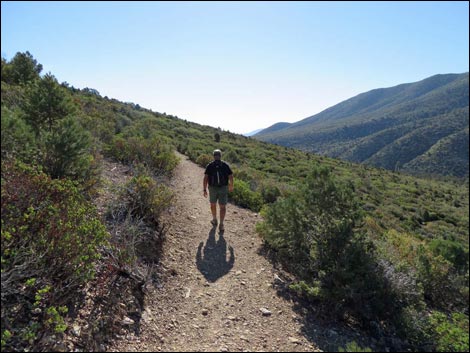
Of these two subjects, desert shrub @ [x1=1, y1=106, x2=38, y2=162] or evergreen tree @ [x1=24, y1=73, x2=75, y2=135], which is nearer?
desert shrub @ [x1=1, y1=106, x2=38, y2=162]

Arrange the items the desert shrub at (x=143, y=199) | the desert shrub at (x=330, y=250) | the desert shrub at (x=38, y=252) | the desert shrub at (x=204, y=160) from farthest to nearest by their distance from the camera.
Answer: the desert shrub at (x=204, y=160)
the desert shrub at (x=143, y=199)
the desert shrub at (x=330, y=250)
the desert shrub at (x=38, y=252)

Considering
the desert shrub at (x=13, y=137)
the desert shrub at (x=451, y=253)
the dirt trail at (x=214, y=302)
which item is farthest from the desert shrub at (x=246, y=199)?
the desert shrub at (x=13, y=137)

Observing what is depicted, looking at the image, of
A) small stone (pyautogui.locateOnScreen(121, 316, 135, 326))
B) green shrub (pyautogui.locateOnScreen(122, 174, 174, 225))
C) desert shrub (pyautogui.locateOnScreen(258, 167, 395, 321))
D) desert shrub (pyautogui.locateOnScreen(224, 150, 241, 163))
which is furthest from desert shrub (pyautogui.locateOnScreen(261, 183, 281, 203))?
desert shrub (pyautogui.locateOnScreen(224, 150, 241, 163))

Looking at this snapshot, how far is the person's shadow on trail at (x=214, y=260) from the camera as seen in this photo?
5308 mm

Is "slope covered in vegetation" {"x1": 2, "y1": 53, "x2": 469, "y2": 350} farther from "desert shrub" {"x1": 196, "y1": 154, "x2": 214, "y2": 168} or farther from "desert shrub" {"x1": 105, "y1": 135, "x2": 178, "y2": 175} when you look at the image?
"desert shrub" {"x1": 196, "y1": 154, "x2": 214, "y2": 168}

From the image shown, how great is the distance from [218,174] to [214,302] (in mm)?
3114

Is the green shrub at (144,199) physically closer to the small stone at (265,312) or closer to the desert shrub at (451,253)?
the small stone at (265,312)

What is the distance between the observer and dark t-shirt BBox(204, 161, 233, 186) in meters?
6.87

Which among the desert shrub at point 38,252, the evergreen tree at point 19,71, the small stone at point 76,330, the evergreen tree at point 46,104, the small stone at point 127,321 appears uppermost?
the evergreen tree at point 19,71

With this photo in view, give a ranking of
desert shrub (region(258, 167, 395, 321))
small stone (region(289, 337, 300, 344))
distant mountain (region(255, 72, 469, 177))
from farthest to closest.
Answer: distant mountain (region(255, 72, 469, 177))
desert shrub (region(258, 167, 395, 321))
small stone (region(289, 337, 300, 344))

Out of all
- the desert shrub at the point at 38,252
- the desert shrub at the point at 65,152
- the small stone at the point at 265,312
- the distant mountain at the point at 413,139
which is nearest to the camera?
the desert shrub at the point at 38,252

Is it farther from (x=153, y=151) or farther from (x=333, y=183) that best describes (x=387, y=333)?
(x=153, y=151)

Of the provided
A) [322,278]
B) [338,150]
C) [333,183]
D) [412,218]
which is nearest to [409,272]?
[322,278]

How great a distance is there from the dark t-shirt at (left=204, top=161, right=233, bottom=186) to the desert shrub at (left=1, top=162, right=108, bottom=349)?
3.48 metres
